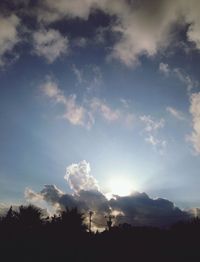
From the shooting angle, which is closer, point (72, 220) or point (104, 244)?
point (104, 244)

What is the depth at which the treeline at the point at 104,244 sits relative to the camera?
25844mm

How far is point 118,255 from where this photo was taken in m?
27.1

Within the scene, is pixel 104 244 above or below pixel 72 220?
below

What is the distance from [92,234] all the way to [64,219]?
583 centimetres

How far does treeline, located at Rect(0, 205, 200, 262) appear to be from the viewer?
2584 centimetres

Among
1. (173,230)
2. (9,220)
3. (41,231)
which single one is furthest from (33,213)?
(173,230)

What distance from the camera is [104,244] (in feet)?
99.0

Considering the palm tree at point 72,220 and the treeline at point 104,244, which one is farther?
the palm tree at point 72,220

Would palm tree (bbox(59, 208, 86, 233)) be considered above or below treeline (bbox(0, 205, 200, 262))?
above

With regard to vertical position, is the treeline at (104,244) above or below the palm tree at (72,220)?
below

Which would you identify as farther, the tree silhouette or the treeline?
the tree silhouette

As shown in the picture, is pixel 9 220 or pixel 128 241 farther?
pixel 9 220

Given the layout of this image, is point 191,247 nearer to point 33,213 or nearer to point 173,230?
point 173,230

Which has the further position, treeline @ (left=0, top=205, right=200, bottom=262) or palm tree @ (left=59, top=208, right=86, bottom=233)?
palm tree @ (left=59, top=208, right=86, bottom=233)
